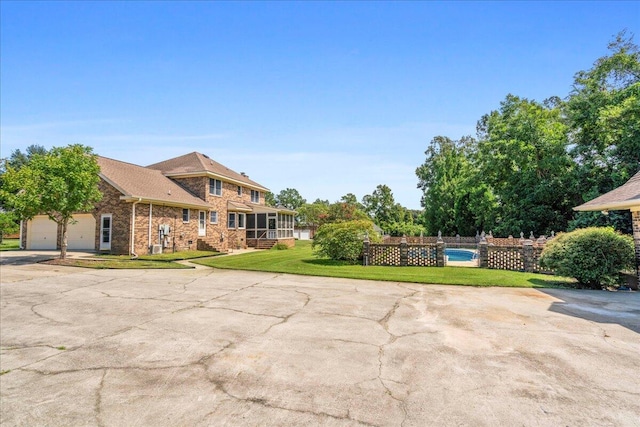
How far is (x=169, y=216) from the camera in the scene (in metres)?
19.3

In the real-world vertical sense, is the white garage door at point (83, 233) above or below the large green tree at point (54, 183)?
below

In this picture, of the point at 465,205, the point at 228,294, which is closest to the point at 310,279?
the point at 228,294

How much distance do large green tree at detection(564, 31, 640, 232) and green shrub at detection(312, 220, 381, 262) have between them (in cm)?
1445

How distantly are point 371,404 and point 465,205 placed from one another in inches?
1438

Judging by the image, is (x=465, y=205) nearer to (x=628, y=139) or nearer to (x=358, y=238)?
(x=628, y=139)

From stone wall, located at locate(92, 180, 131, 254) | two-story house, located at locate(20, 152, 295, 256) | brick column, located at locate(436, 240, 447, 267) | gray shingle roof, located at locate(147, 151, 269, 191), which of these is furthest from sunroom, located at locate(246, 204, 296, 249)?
brick column, located at locate(436, 240, 447, 267)

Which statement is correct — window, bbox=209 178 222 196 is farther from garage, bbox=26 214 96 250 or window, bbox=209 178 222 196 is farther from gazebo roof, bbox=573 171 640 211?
gazebo roof, bbox=573 171 640 211

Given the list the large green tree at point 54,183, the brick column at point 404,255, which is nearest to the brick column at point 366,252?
the brick column at point 404,255

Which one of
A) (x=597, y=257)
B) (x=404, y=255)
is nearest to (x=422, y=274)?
(x=404, y=255)

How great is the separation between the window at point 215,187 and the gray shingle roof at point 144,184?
1.26 metres

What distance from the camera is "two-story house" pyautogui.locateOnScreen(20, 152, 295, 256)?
56.9 ft

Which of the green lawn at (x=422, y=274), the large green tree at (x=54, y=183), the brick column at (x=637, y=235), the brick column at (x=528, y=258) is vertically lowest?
the green lawn at (x=422, y=274)

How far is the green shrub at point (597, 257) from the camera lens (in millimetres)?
9430

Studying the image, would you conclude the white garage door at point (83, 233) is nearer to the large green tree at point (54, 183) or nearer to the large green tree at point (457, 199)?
the large green tree at point (54, 183)
